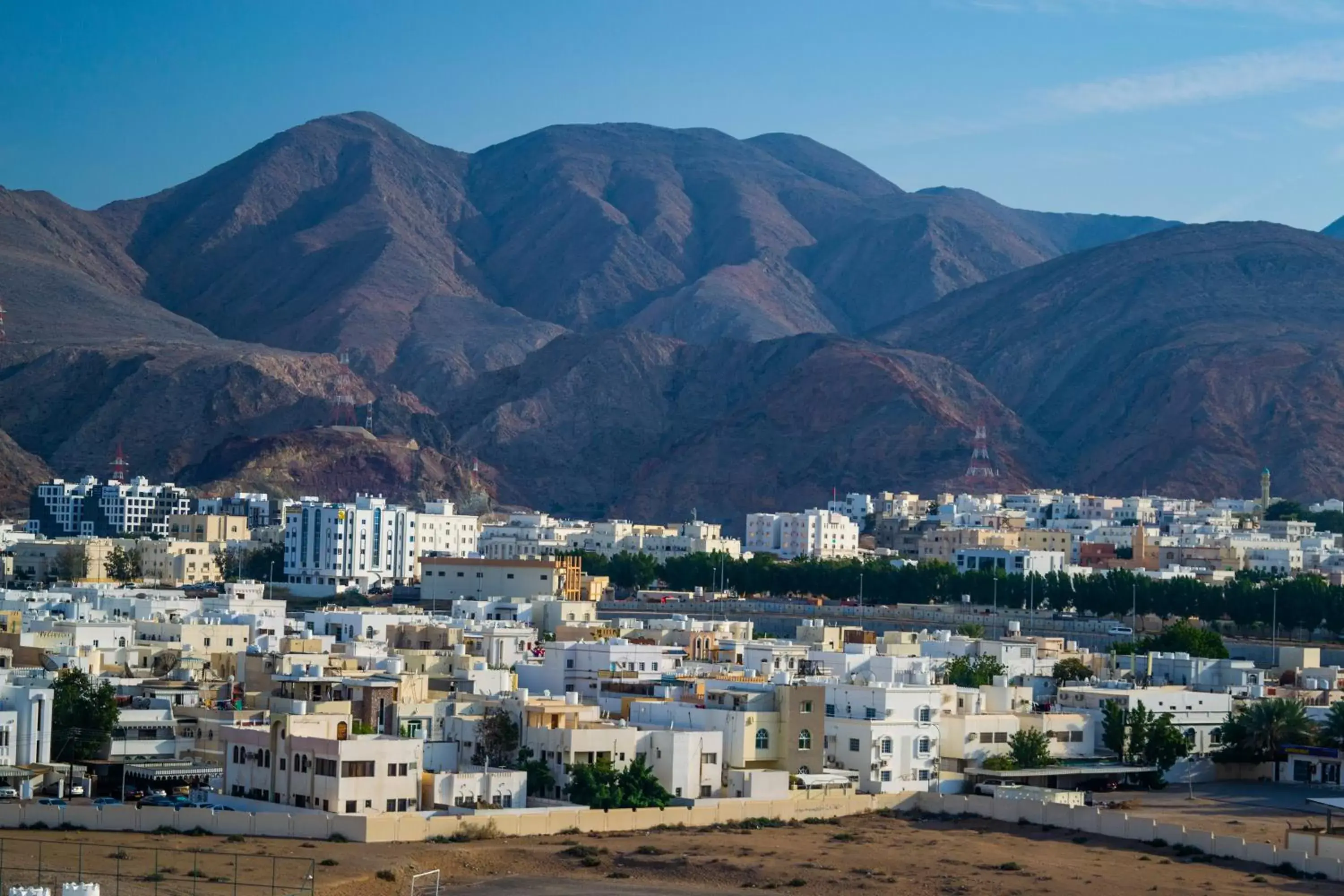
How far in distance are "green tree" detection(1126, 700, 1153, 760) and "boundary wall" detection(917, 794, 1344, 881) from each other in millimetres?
7294

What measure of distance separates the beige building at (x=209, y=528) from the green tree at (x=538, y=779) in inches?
3838

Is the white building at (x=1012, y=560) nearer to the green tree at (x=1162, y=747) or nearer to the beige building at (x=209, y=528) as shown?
the beige building at (x=209, y=528)

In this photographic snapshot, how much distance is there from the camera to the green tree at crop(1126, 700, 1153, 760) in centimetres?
6078

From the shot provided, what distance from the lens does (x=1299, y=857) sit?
46.7 m

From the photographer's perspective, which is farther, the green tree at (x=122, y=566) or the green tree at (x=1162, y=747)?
the green tree at (x=122, y=566)

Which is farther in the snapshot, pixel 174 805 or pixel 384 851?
pixel 174 805

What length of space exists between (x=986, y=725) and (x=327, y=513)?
3168 inches

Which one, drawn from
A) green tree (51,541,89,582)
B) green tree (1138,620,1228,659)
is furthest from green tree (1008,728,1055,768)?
green tree (51,541,89,582)

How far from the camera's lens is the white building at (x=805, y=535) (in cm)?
15512

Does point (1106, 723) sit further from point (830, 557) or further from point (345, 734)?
point (830, 557)

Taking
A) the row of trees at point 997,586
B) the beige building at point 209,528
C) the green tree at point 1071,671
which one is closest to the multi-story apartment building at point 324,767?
the green tree at point 1071,671

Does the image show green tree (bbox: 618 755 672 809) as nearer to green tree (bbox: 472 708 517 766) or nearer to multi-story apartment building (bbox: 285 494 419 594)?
green tree (bbox: 472 708 517 766)

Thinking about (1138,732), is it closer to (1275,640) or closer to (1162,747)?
(1162,747)

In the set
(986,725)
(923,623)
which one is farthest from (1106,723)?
(923,623)
